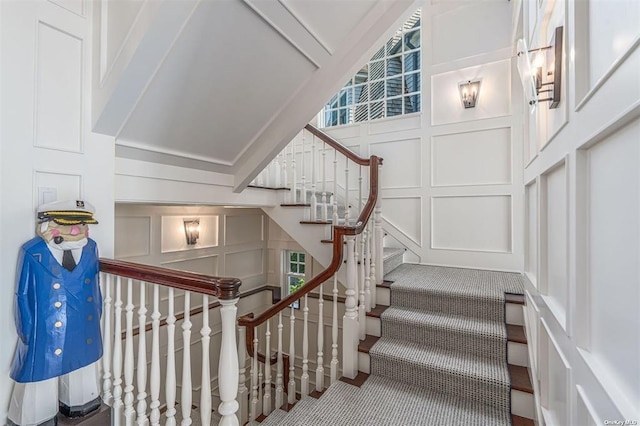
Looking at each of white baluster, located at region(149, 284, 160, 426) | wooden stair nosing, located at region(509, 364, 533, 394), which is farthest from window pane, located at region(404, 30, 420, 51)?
white baluster, located at region(149, 284, 160, 426)

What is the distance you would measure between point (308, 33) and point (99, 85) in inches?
47.7

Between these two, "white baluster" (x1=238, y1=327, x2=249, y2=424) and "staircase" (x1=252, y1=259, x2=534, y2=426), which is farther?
Result: "white baluster" (x1=238, y1=327, x2=249, y2=424)

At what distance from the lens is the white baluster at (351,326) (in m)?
2.14

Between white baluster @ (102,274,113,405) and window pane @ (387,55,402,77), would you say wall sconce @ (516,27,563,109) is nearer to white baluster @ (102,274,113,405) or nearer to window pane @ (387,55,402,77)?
white baluster @ (102,274,113,405)

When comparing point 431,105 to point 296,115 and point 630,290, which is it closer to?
point 296,115

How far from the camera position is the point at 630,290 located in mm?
599

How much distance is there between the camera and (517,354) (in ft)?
6.26

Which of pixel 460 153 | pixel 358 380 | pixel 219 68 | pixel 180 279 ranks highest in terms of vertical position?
pixel 219 68

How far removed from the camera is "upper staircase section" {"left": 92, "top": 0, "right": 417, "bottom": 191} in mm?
1466

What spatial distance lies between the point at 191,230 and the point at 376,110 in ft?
9.25

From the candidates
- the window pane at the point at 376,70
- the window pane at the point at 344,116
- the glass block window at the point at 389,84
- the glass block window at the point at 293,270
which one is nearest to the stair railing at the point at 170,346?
the glass block window at the point at 293,270

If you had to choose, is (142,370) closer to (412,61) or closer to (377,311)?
(377,311)

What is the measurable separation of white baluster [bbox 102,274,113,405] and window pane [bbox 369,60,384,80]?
3.78 metres

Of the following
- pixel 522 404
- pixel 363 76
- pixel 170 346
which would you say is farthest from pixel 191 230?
pixel 522 404
